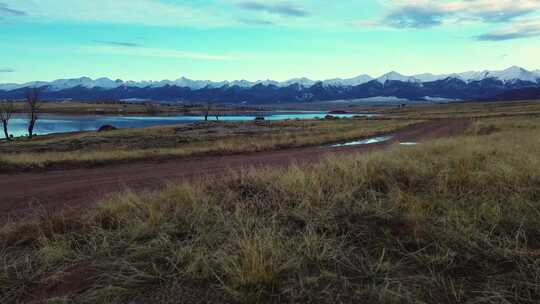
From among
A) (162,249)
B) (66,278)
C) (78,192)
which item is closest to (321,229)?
(162,249)

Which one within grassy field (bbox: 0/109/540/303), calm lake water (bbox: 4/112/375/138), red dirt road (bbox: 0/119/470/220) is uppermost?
grassy field (bbox: 0/109/540/303)

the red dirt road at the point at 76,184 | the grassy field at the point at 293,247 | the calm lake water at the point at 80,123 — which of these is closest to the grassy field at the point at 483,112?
the calm lake water at the point at 80,123

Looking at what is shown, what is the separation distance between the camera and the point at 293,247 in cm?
455

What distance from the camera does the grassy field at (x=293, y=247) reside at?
12.3 feet

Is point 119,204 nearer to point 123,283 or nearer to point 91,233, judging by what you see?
point 91,233

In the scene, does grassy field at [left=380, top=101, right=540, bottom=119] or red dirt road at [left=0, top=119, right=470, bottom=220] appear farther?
grassy field at [left=380, top=101, right=540, bottom=119]

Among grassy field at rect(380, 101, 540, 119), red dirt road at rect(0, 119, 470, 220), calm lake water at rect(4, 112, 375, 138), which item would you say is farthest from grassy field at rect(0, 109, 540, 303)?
calm lake water at rect(4, 112, 375, 138)

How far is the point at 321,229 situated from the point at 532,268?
7.63 ft

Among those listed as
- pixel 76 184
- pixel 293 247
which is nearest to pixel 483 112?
pixel 76 184

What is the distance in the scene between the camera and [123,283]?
12.8ft

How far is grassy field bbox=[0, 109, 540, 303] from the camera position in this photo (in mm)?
3738

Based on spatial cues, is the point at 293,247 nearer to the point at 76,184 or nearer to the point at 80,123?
the point at 76,184

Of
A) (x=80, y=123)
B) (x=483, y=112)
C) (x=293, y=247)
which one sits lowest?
(x=80, y=123)

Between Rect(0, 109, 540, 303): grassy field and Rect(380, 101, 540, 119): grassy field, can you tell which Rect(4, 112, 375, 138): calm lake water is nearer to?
Rect(380, 101, 540, 119): grassy field
